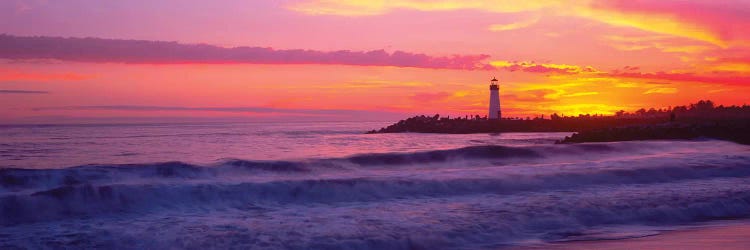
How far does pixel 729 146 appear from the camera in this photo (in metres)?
20.1

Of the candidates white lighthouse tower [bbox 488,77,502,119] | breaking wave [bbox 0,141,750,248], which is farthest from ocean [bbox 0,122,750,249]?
white lighthouse tower [bbox 488,77,502,119]

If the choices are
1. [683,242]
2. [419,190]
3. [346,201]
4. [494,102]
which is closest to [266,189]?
[346,201]

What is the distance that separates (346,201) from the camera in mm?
9930

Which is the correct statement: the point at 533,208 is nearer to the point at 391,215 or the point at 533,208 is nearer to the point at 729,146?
the point at 391,215

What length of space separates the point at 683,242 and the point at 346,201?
4.89 meters

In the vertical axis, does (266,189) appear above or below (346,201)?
above

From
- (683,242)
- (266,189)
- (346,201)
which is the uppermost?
(266,189)

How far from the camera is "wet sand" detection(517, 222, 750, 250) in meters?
6.71

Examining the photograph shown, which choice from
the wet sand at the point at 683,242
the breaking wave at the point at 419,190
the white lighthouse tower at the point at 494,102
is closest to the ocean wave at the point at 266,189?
the breaking wave at the point at 419,190

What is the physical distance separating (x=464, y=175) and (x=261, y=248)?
5956mm

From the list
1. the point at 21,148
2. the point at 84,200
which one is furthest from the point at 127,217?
the point at 21,148

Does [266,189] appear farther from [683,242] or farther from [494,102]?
[494,102]

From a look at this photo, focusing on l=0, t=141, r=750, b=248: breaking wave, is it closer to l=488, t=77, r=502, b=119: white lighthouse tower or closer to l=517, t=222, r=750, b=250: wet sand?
l=517, t=222, r=750, b=250: wet sand

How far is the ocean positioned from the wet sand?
0.30 metres
